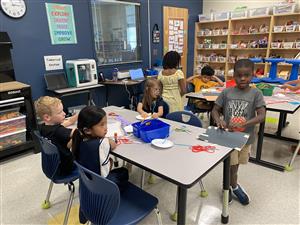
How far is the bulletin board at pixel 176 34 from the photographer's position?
5359 mm

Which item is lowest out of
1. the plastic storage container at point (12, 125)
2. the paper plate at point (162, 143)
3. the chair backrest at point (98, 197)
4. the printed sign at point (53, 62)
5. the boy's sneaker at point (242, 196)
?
the boy's sneaker at point (242, 196)

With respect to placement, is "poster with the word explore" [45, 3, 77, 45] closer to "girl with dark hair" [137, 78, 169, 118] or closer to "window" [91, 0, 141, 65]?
"window" [91, 0, 141, 65]

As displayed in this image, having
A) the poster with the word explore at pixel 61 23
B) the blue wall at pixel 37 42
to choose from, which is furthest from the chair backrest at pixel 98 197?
the poster with the word explore at pixel 61 23

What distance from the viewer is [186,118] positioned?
196cm

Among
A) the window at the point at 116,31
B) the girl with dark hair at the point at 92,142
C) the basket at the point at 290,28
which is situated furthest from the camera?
the basket at the point at 290,28

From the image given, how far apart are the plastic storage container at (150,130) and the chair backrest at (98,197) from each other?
494mm

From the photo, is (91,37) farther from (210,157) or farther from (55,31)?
(210,157)

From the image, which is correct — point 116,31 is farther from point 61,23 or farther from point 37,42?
point 37,42

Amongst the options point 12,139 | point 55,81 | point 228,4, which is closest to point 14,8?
point 55,81

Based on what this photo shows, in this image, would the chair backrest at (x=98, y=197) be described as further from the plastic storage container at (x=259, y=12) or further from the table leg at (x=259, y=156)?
the plastic storage container at (x=259, y=12)

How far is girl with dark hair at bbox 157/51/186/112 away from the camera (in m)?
2.54

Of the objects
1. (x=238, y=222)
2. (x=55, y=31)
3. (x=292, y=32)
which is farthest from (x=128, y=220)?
(x=292, y=32)

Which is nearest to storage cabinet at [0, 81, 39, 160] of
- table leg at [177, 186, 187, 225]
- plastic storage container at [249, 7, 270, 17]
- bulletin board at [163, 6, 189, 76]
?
table leg at [177, 186, 187, 225]

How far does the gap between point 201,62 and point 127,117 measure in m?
4.72
